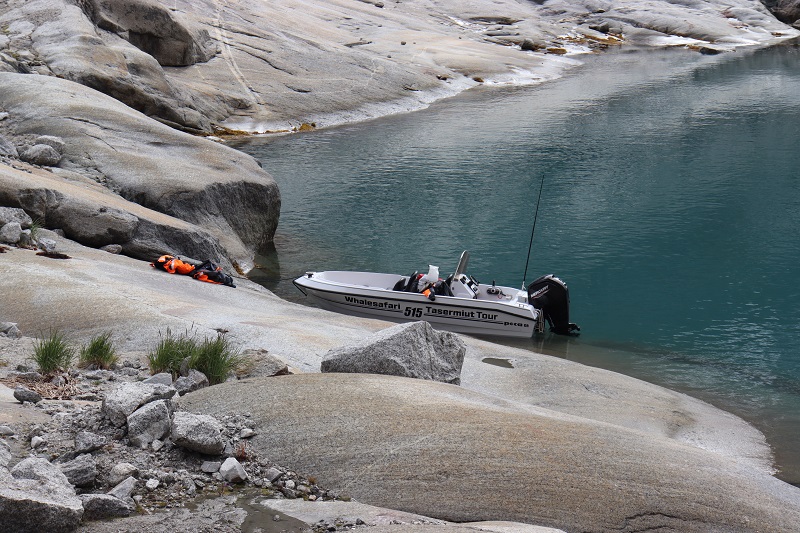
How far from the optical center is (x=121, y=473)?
8.88 meters

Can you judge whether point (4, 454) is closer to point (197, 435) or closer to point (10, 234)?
point (197, 435)

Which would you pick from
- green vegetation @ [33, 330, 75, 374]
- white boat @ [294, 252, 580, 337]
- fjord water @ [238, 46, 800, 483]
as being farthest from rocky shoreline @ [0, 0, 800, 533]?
fjord water @ [238, 46, 800, 483]

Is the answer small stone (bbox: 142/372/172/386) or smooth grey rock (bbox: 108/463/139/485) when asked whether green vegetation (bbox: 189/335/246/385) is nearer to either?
small stone (bbox: 142/372/172/386)

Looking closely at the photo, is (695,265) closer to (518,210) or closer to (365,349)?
(518,210)

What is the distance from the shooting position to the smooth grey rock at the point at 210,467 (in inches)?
368

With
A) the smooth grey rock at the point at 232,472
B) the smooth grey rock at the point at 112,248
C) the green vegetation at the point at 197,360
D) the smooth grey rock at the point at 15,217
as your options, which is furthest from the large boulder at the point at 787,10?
the smooth grey rock at the point at 232,472

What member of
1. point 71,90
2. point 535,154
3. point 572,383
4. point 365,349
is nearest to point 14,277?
point 365,349

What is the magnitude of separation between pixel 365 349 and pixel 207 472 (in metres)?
Result: 4.67

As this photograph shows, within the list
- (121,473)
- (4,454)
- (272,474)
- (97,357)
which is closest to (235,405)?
(272,474)

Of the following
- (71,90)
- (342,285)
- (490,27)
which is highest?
(490,27)

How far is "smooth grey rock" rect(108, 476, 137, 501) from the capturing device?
336 inches

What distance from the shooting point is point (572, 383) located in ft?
67.4

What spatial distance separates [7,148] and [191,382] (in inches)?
798

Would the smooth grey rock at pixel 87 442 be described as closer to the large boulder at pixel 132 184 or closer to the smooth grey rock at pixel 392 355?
the smooth grey rock at pixel 392 355
